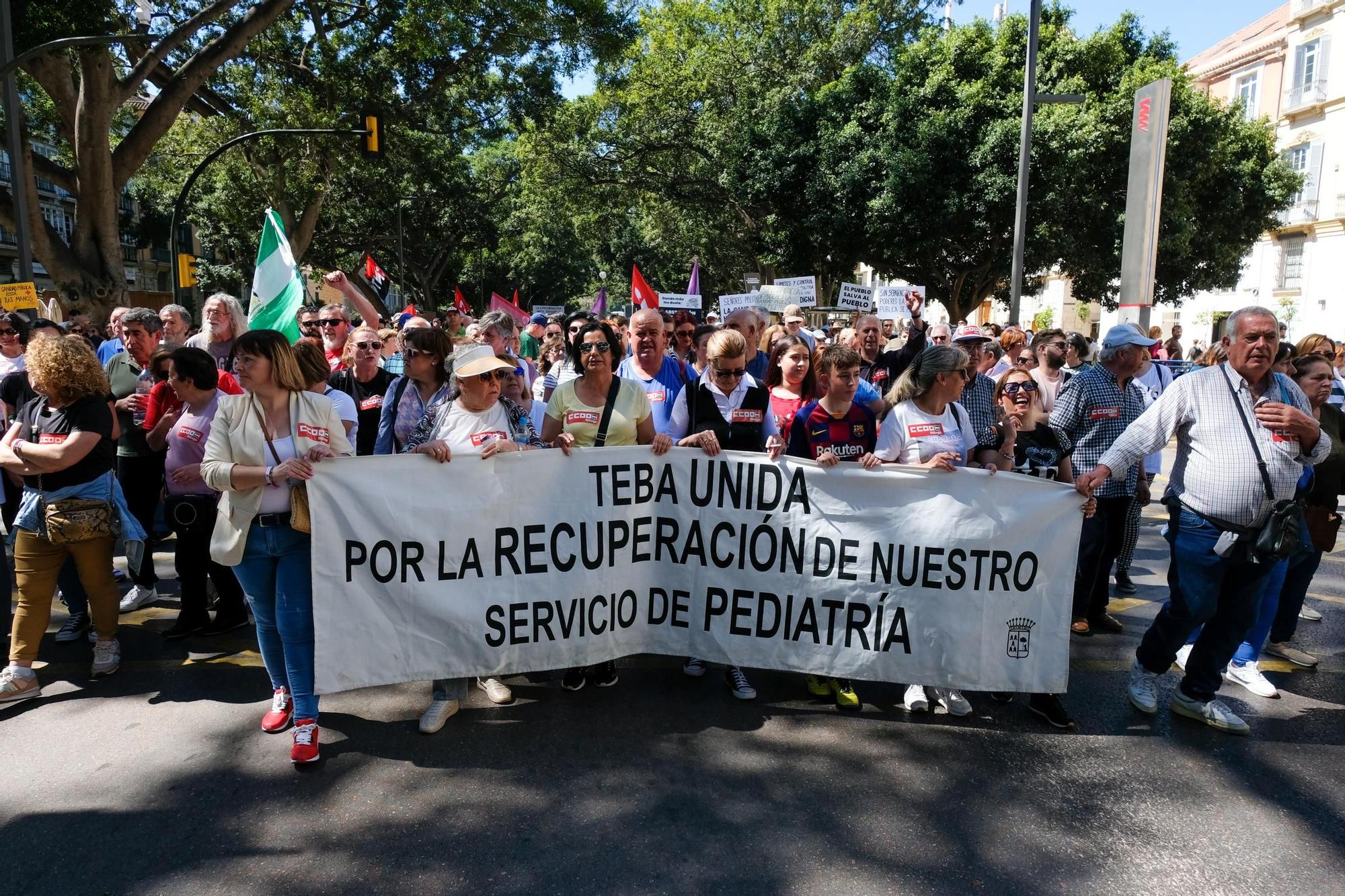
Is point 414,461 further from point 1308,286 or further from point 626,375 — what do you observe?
point 1308,286

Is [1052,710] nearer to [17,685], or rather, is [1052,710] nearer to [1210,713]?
[1210,713]

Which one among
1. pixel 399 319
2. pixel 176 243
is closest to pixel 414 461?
pixel 399 319

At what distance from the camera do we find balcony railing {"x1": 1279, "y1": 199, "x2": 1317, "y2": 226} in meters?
33.9

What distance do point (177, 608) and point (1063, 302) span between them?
54514mm

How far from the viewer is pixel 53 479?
436cm

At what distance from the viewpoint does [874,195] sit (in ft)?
69.9

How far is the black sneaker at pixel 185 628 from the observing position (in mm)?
5203

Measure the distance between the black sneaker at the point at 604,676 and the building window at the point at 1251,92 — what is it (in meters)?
42.7

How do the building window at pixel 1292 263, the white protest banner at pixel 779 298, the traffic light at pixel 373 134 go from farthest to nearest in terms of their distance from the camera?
the building window at pixel 1292 263
the traffic light at pixel 373 134
the white protest banner at pixel 779 298

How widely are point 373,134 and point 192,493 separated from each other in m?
11.9

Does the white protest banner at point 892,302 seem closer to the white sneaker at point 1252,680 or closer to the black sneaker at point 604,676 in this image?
the white sneaker at point 1252,680

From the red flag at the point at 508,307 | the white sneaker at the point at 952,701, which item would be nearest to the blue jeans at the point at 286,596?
the white sneaker at the point at 952,701

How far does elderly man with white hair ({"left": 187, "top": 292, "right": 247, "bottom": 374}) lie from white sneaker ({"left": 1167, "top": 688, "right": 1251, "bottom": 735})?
5.87 meters

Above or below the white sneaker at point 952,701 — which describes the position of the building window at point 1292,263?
above
